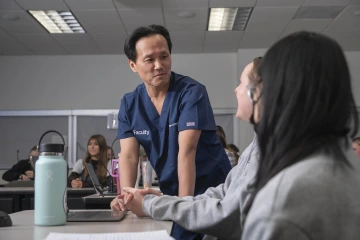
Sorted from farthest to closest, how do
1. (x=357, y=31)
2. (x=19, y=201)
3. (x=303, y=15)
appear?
(x=357, y=31) < (x=303, y=15) < (x=19, y=201)

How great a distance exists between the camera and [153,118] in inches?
71.1

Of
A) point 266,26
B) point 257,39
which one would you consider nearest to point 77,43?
point 257,39

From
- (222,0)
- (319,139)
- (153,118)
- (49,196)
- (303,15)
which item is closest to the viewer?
(319,139)

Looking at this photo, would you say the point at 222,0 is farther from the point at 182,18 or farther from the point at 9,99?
the point at 9,99

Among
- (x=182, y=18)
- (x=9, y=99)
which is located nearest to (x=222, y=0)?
(x=182, y=18)

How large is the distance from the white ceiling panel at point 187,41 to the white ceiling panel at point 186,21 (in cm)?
22

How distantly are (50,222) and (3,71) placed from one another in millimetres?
6495

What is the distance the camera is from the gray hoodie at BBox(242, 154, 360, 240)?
0.57 m

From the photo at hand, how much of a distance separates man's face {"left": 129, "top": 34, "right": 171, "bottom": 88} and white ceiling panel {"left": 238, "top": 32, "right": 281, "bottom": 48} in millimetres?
4181

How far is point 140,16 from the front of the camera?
525 cm

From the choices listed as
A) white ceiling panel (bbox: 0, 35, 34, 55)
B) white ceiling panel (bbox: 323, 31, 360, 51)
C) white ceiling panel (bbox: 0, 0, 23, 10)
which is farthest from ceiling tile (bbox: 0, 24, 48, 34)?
white ceiling panel (bbox: 323, 31, 360, 51)

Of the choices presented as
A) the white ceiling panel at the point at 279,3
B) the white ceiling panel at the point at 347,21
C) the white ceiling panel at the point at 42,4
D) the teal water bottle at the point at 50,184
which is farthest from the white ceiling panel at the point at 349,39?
the teal water bottle at the point at 50,184

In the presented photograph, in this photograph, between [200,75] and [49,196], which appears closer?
[49,196]

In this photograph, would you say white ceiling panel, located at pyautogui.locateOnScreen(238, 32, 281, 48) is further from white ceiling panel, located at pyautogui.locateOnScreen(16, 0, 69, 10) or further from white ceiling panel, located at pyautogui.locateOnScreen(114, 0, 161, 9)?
white ceiling panel, located at pyautogui.locateOnScreen(16, 0, 69, 10)
